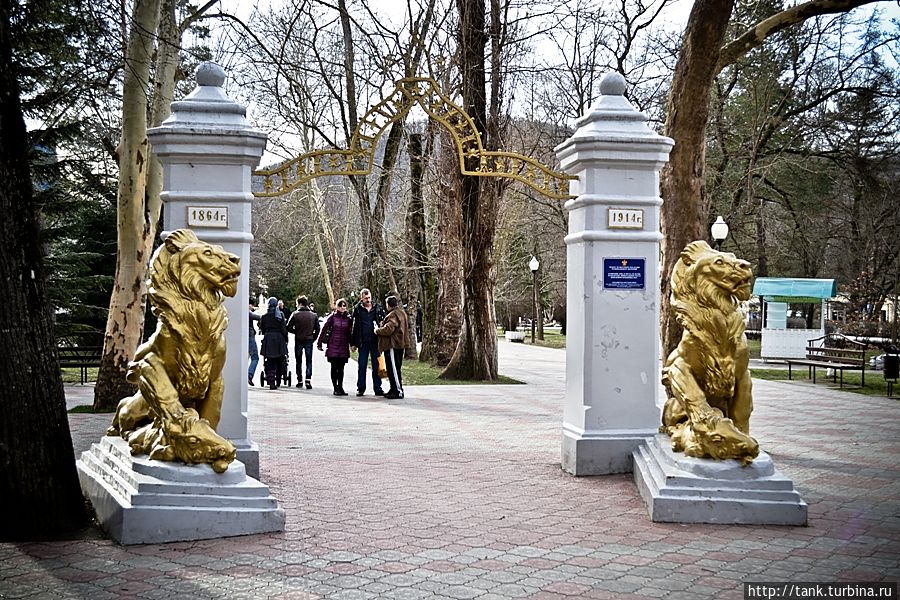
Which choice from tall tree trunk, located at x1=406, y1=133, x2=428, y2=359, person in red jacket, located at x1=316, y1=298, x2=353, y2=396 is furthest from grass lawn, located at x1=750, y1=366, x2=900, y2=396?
person in red jacket, located at x1=316, y1=298, x2=353, y2=396

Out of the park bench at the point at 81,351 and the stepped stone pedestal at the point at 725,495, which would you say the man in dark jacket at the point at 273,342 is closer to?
the park bench at the point at 81,351

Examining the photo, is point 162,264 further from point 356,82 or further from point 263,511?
point 356,82

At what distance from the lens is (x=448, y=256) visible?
22609 millimetres

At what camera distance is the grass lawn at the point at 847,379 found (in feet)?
64.5

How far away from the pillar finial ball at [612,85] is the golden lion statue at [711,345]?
225 centimetres

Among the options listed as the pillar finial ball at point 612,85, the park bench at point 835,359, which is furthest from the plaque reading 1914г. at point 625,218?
the park bench at point 835,359

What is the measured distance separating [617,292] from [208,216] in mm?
3800

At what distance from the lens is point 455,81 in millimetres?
19766

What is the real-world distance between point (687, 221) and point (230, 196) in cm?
682

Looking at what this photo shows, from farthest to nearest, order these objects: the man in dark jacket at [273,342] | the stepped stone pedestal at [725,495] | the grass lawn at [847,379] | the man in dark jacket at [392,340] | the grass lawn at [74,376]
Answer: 1. the grass lawn at [74,376]
2. the grass lawn at [847,379]
3. the man in dark jacket at [273,342]
4. the man in dark jacket at [392,340]
5. the stepped stone pedestal at [725,495]

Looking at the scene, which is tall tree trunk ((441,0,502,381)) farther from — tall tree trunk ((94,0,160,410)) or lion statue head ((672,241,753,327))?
lion statue head ((672,241,753,327))

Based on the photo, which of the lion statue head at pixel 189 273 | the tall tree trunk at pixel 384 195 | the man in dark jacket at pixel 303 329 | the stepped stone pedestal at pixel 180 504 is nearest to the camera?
the stepped stone pedestal at pixel 180 504

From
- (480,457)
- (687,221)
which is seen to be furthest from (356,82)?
(480,457)

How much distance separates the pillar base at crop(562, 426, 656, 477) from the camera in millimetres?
8711
